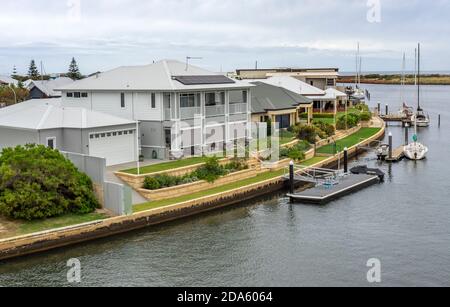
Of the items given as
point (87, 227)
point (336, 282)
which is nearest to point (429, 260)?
point (336, 282)

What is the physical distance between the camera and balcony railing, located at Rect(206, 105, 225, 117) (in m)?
42.7

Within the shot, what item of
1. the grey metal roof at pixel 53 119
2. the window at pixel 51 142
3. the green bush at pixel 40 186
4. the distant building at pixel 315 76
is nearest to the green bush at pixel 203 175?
the green bush at pixel 40 186

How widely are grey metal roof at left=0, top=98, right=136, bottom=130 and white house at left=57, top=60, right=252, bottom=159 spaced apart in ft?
5.80

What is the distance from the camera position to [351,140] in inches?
2303

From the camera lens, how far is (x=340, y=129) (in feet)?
206

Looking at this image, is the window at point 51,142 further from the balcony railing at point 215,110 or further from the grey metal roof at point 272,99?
the grey metal roof at point 272,99

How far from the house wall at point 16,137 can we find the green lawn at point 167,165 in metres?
5.40

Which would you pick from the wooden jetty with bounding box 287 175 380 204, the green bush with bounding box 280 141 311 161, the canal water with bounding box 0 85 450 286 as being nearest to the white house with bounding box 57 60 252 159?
the green bush with bounding box 280 141 311 161

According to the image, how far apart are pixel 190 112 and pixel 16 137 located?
11.5 meters

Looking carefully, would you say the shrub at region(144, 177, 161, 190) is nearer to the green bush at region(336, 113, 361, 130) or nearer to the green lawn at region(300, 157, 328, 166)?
the green lawn at region(300, 157, 328, 166)

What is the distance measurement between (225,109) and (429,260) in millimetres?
22696

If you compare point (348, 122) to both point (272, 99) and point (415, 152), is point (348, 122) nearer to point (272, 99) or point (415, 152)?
point (272, 99)

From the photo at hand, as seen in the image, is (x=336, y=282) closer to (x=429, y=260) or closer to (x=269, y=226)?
(x=429, y=260)

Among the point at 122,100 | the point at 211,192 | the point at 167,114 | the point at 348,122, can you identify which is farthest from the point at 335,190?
the point at 348,122
